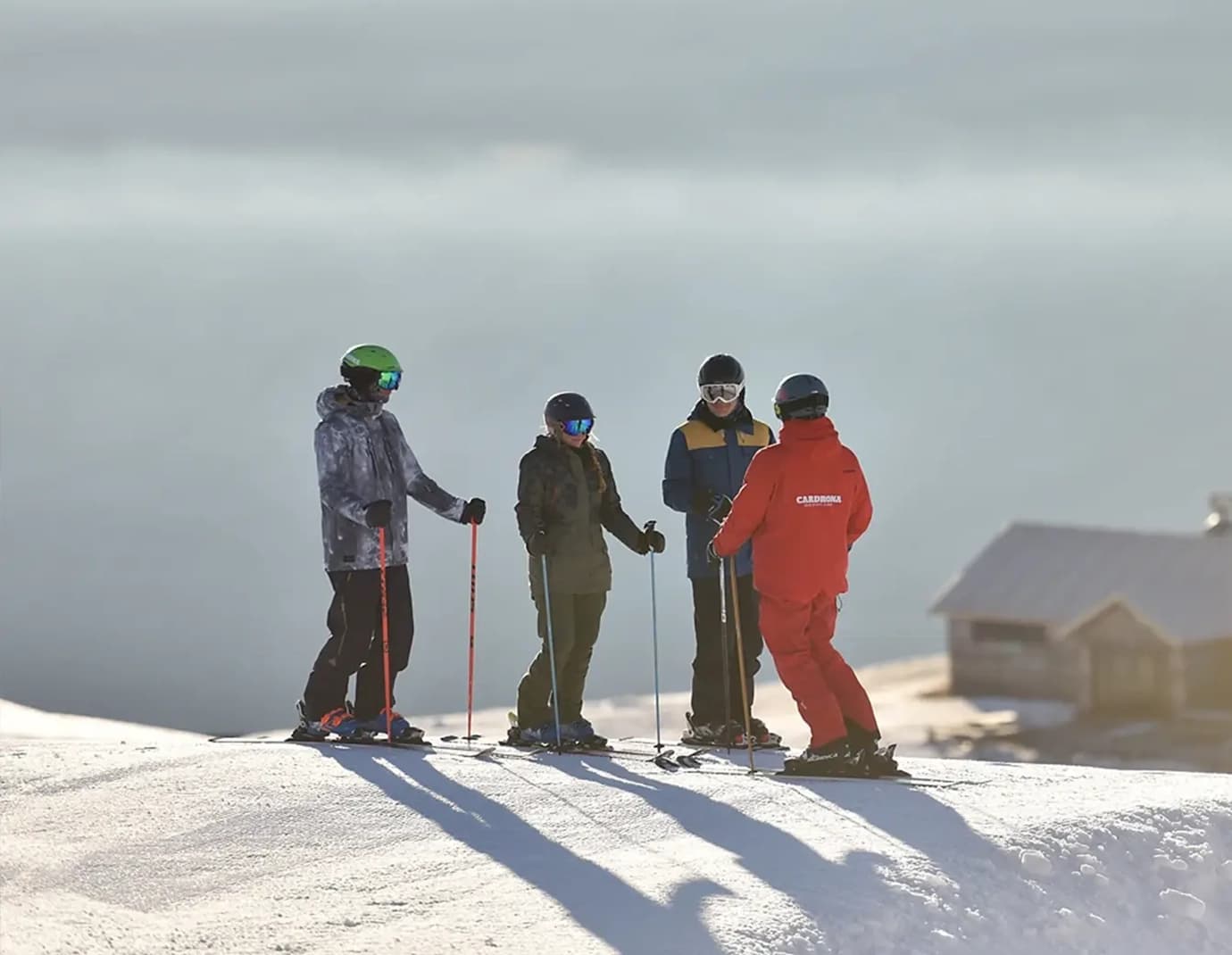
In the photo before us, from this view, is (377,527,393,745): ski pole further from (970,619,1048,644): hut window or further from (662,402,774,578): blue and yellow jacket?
(970,619,1048,644): hut window

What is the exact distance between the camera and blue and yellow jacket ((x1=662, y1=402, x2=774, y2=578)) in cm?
1121

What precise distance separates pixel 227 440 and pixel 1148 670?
148714 mm

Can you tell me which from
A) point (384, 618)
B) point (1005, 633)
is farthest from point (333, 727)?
point (1005, 633)

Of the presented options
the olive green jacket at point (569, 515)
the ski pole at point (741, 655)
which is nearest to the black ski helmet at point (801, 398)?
the ski pole at point (741, 655)

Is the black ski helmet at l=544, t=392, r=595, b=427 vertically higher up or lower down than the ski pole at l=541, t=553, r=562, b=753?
higher up

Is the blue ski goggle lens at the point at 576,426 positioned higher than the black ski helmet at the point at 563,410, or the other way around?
the black ski helmet at the point at 563,410

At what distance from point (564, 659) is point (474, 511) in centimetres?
93

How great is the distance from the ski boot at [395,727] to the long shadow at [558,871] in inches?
32.9

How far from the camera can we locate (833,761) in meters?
10.2

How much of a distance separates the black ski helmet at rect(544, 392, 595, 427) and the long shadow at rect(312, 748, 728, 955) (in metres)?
1.93

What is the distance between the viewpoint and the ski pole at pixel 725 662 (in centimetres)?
1105

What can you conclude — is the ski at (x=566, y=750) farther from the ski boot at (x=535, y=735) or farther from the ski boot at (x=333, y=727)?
the ski boot at (x=333, y=727)

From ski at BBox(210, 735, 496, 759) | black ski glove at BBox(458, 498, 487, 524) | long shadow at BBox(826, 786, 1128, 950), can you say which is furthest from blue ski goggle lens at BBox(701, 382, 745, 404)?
long shadow at BBox(826, 786, 1128, 950)

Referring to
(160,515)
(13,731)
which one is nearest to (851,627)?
(160,515)
